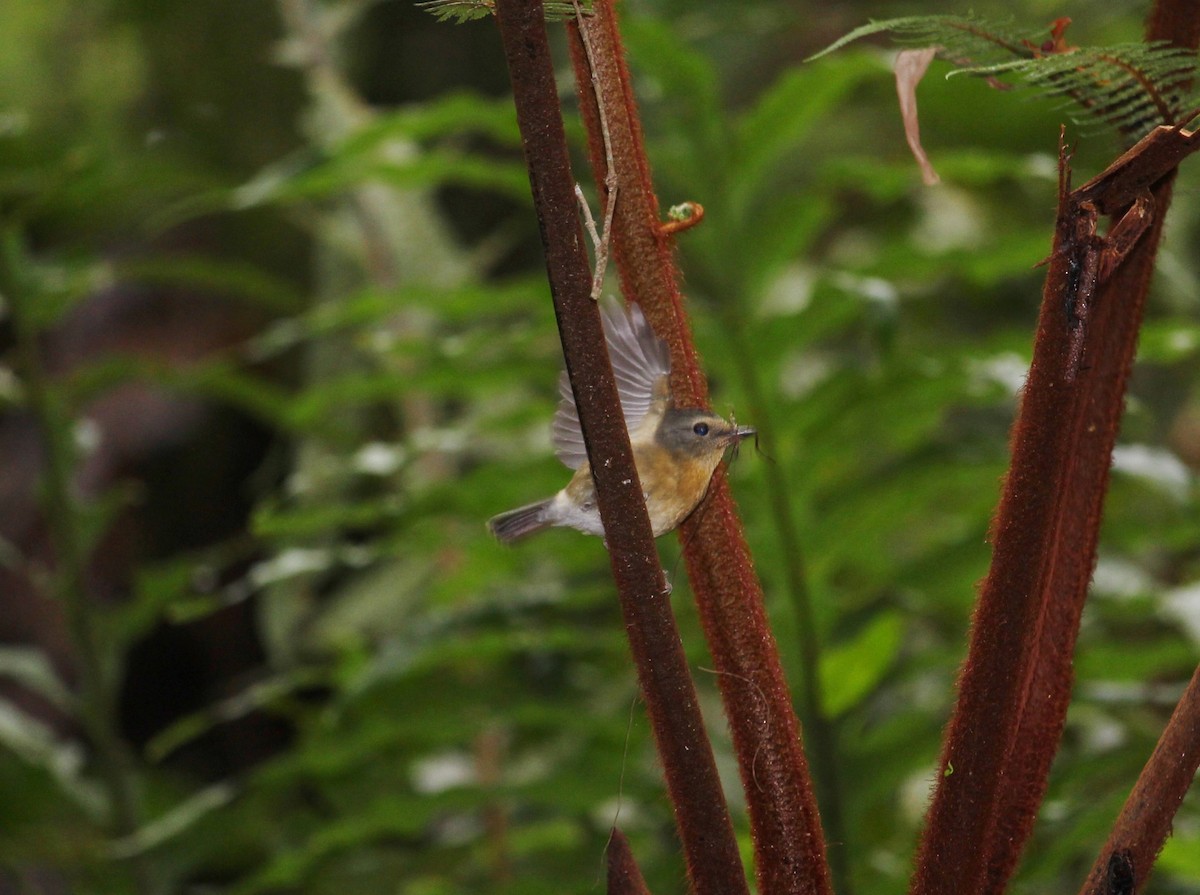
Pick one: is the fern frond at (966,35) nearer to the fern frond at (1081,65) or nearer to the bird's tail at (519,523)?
the fern frond at (1081,65)

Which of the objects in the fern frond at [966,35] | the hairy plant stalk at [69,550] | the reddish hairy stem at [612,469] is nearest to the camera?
the reddish hairy stem at [612,469]

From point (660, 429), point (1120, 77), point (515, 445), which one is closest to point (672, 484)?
point (660, 429)

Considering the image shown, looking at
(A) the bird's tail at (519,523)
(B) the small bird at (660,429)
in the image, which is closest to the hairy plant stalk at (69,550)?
(A) the bird's tail at (519,523)

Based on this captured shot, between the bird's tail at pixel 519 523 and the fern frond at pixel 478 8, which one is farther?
the bird's tail at pixel 519 523

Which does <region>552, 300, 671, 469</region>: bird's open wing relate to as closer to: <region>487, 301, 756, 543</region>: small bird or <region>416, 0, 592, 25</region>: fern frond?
<region>487, 301, 756, 543</region>: small bird

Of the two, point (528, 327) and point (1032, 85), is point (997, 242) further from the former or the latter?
point (1032, 85)

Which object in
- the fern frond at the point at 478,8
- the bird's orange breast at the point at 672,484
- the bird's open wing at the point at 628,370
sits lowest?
the bird's orange breast at the point at 672,484

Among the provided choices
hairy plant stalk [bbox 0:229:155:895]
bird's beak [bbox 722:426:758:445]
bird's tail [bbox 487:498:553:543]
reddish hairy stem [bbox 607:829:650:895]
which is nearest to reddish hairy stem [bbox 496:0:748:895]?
reddish hairy stem [bbox 607:829:650:895]

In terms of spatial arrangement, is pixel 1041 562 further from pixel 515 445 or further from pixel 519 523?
pixel 515 445
